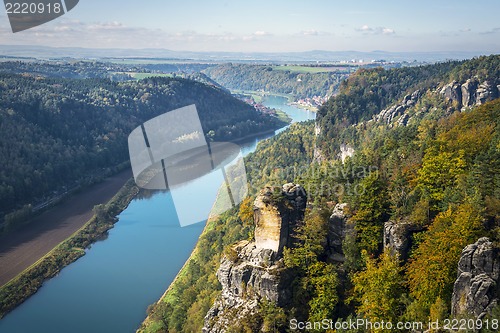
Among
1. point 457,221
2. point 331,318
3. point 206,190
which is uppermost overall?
point 457,221

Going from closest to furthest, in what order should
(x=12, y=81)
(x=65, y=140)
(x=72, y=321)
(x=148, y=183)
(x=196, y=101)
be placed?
(x=72, y=321), (x=148, y=183), (x=65, y=140), (x=12, y=81), (x=196, y=101)

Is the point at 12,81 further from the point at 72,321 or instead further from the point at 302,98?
the point at 302,98

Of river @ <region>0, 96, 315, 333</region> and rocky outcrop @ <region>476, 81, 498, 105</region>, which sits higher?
rocky outcrop @ <region>476, 81, 498, 105</region>

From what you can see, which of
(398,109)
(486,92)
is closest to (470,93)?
(486,92)

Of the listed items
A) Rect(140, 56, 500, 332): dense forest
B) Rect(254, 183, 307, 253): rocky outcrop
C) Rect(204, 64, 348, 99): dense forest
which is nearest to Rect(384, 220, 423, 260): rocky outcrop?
Rect(140, 56, 500, 332): dense forest

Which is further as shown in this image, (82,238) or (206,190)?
(206,190)

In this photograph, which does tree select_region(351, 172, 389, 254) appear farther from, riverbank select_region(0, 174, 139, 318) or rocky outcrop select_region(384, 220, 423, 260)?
riverbank select_region(0, 174, 139, 318)

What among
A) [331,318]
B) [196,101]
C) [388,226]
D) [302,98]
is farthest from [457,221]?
[302,98]

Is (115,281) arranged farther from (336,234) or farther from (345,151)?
(345,151)
